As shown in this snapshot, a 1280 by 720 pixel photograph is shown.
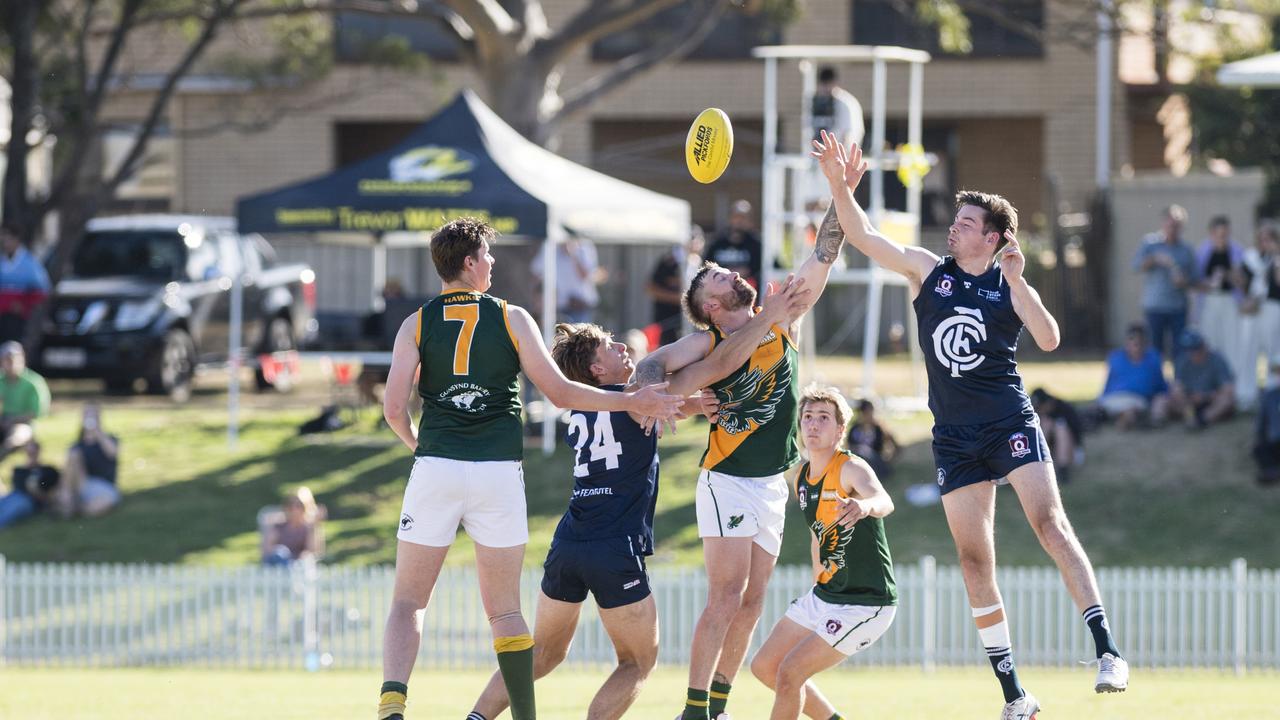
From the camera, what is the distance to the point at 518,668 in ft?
25.4

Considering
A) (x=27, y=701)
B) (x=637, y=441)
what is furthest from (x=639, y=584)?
(x=27, y=701)

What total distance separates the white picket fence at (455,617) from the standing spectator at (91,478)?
2490 mm

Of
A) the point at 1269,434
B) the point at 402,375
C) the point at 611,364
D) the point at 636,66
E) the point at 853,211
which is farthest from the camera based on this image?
the point at 636,66

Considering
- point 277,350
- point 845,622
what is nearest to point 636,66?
point 277,350

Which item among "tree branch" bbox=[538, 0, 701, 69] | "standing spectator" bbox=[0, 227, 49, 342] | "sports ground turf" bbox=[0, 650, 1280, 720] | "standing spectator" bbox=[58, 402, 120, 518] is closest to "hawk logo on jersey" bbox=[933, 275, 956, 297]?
"sports ground turf" bbox=[0, 650, 1280, 720]

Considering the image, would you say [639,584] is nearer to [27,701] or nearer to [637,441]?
[637,441]

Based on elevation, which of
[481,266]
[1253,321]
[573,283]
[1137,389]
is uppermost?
[481,266]

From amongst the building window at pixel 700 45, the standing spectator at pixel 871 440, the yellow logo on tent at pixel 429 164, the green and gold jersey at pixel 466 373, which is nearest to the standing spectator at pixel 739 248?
the standing spectator at pixel 871 440

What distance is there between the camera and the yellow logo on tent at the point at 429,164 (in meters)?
18.0

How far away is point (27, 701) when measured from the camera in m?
11.4

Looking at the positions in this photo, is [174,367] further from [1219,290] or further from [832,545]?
[832,545]

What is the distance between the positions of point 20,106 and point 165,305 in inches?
128

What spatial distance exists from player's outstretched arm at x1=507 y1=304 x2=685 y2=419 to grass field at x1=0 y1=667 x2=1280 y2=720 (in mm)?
3174

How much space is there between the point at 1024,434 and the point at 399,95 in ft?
87.2
